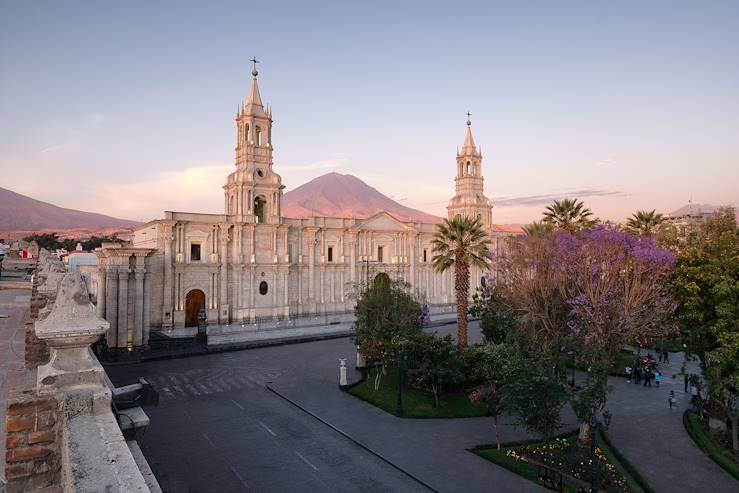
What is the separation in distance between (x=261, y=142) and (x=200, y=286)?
13847 mm

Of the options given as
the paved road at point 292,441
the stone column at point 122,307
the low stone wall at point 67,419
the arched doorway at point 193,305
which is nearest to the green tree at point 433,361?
the paved road at point 292,441

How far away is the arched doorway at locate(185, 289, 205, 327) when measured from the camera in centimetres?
3734

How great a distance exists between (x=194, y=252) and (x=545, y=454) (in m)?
30.0

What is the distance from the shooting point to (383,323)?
2377 centimetres

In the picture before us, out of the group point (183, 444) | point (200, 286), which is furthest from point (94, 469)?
point (200, 286)

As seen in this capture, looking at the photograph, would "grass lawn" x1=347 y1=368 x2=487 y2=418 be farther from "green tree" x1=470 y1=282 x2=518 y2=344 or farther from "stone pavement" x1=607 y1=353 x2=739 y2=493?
"green tree" x1=470 y1=282 x2=518 y2=344

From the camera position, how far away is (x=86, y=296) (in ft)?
14.7

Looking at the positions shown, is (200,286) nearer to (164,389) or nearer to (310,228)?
(310,228)

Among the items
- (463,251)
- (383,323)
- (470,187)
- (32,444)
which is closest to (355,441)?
(383,323)

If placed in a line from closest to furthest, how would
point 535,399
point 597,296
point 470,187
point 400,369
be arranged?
A: point 535,399 < point 400,369 < point 597,296 < point 470,187

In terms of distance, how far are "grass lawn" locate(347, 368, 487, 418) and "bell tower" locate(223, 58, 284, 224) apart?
70.0ft

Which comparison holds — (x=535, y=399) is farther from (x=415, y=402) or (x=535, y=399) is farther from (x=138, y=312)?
(x=138, y=312)

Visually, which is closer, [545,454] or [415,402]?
[545,454]

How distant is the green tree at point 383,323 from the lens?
23344mm
